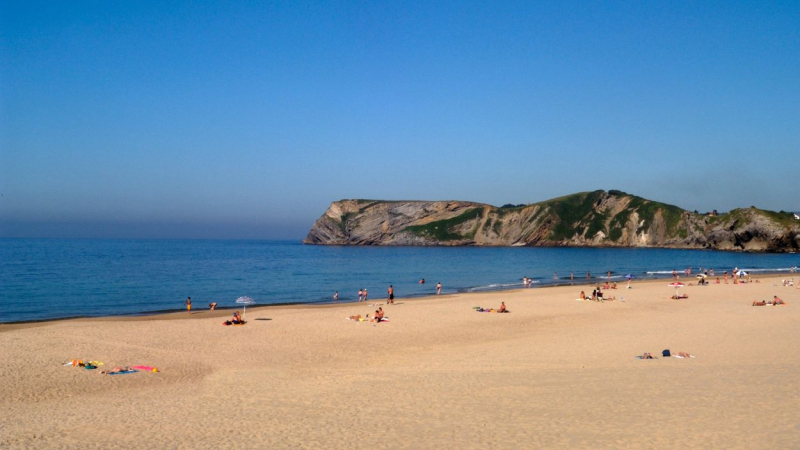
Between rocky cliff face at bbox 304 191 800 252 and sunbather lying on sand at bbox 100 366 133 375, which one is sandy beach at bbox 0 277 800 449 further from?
rocky cliff face at bbox 304 191 800 252

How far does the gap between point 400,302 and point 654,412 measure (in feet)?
91.1

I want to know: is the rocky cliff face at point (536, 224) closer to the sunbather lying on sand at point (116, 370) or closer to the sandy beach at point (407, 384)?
the sandy beach at point (407, 384)

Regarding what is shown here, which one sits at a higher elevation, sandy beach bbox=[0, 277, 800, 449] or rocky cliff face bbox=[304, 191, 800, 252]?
rocky cliff face bbox=[304, 191, 800, 252]

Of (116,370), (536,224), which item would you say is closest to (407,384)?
(116,370)

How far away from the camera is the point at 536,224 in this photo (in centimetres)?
16375

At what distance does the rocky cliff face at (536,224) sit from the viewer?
15112 cm

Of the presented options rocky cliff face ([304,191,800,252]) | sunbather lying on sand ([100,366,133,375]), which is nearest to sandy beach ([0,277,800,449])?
sunbather lying on sand ([100,366,133,375])

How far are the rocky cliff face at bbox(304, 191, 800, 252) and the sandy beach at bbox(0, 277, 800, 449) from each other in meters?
133

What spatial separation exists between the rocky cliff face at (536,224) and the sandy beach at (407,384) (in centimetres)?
13330

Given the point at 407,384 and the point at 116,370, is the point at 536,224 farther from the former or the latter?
the point at 116,370

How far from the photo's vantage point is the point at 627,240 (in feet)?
515

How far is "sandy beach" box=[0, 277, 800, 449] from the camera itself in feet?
34.3

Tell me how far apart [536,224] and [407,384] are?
507 feet

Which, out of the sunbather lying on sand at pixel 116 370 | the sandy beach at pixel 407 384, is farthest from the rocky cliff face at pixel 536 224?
the sunbather lying on sand at pixel 116 370
